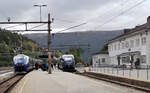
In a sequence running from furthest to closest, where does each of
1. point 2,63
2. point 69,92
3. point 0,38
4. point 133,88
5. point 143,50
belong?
point 0,38
point 2,63
point 143,50
point 133,88
point 69,92

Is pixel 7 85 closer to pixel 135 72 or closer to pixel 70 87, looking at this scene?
pixel 70 87

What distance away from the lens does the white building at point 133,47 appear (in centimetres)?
4571

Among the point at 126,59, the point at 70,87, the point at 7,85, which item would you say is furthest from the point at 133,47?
the point at 70,87

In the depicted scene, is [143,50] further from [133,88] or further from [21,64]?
[133,88]

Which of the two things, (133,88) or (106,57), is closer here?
(133,88)

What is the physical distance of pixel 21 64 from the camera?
156 feet

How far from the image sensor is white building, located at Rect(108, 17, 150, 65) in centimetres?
4571

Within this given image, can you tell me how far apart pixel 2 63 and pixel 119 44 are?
3897 cm

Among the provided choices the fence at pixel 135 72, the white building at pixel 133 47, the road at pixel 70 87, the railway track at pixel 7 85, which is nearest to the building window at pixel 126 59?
the white building at pixel 133 47

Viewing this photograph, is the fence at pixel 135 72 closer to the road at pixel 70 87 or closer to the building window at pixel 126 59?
the road at pixel 70 87

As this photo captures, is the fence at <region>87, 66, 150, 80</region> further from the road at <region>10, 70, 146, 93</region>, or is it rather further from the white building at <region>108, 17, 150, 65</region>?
the white building at <region>108, 17, 150, 65</region>

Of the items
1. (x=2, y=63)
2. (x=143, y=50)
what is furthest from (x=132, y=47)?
(x=2, y=63)

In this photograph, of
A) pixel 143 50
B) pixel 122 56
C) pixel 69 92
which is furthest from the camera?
pixel 122 56

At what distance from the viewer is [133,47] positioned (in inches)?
2067
